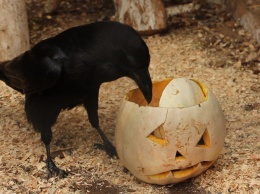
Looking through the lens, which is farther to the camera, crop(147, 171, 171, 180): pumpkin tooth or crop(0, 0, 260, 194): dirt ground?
crop(0, 0, 260, 194): dirt ground

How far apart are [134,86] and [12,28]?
1.04 meters

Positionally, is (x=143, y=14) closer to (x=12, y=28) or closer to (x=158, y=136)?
(x=12, y=28)

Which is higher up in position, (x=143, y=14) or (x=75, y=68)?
(x=75, y=68)

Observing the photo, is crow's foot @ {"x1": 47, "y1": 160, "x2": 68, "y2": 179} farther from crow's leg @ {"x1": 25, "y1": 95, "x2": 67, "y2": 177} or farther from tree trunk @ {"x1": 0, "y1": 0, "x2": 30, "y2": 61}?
tree trunk @ {"x1": 0, "y1": 0, "x2": 30, "y2": 61}

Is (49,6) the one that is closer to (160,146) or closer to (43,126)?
(43,126)

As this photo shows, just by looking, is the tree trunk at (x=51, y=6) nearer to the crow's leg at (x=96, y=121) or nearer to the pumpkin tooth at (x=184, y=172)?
the crow's leg at (x=96, y=121)

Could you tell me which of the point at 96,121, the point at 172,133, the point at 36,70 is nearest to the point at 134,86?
the point at 96,121

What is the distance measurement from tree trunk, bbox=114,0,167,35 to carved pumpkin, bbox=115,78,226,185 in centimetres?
209

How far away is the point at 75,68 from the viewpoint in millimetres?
2910

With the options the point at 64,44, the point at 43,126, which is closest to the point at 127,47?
the point at 64,44

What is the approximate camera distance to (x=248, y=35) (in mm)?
5062

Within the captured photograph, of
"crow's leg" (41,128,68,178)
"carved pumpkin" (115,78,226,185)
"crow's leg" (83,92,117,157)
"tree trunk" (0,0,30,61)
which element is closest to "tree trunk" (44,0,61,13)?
"tree trunk" (0,0,30,61)

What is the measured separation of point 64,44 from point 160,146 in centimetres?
73

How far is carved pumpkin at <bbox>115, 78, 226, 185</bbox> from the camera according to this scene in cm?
278
